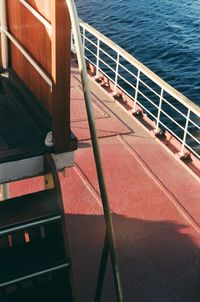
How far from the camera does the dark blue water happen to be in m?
23.6

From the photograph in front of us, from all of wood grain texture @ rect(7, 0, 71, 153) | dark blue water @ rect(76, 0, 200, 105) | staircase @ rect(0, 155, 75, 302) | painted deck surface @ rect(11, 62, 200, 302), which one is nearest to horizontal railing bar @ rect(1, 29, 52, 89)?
wood grain texture @ rect(7, 0, 71, 153)

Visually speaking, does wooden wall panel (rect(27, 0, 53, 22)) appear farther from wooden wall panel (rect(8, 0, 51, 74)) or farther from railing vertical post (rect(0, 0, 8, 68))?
railing vertical post (rect(0, 0, 8, 68))

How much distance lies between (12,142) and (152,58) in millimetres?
20950

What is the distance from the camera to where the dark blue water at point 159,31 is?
23.6 metres

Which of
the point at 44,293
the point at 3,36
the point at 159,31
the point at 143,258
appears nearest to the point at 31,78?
the point at 3,36

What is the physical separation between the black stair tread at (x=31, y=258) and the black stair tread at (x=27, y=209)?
32 cm

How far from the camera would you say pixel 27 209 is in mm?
4426

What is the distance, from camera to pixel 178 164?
8.45 meters

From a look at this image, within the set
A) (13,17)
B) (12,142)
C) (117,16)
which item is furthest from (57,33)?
(117,16)

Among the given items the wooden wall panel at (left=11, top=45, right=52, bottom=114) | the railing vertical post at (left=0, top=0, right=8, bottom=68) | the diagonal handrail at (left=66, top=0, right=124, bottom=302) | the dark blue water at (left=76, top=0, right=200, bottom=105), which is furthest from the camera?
the dark blue water at (left=76, top=0, right=200, bottom=105)

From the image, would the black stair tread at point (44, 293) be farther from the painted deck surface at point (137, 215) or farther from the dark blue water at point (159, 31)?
the dark blue water at point (159, 31)

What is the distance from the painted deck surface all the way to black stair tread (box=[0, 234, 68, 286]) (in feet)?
5.35

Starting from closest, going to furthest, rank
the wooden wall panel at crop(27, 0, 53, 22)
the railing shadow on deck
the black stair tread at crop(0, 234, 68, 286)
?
1. the wooden wall panel at crop(27, 0, 53, 22)
2. the black stair tread at crop(0, 234, 68, 286)
3. the railing shadow on deck

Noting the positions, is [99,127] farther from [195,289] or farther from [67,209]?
[195,289]
